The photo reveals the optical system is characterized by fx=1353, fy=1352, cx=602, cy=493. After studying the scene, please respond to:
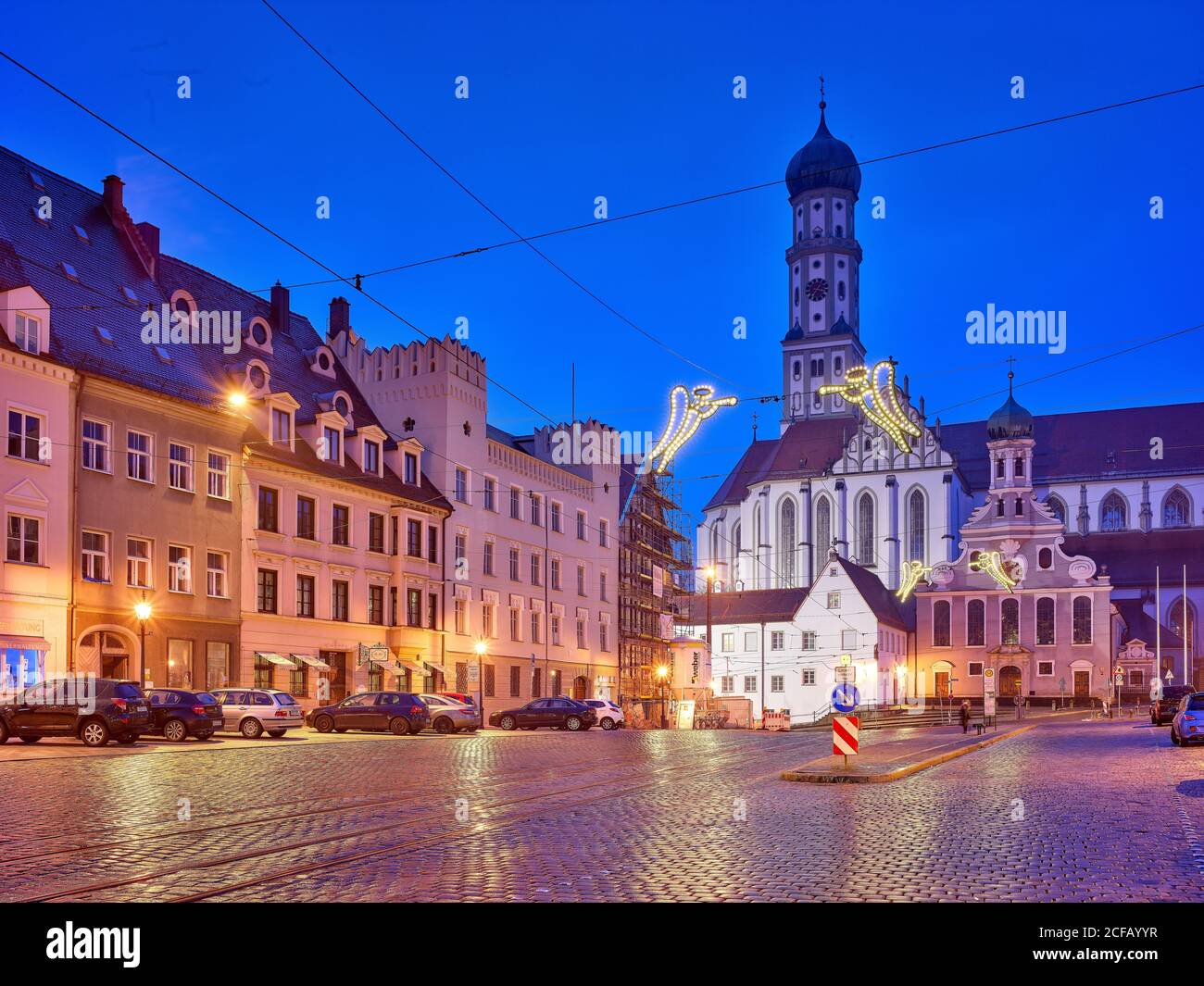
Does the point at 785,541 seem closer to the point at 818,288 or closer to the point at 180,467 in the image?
the point at 818,288

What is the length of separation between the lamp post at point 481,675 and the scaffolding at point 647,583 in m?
15.9

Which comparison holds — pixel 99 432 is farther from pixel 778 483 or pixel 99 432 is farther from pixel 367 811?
pixel 778 483

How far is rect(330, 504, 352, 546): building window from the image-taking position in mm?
47169

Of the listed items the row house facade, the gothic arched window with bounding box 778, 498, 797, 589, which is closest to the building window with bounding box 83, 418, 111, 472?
the row house facade

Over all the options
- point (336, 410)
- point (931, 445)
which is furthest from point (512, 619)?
point (931, 445)

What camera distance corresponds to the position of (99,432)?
3725 cm

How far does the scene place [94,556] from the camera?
121ft

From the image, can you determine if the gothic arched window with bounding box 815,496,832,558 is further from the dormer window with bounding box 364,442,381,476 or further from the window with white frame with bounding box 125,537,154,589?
the window with white frame with bounding box 125,537,154,589

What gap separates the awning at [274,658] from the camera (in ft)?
140

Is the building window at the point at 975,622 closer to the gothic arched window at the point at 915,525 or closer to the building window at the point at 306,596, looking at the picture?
the gothic arched window at the point at 915,525

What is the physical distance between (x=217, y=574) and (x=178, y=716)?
9.67 metres

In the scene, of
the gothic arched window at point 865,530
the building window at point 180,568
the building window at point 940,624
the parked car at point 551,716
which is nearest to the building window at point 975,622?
the building window at point 940,624

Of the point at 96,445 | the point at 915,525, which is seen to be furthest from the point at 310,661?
the point at 915,525

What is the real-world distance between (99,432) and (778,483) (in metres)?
88.1
